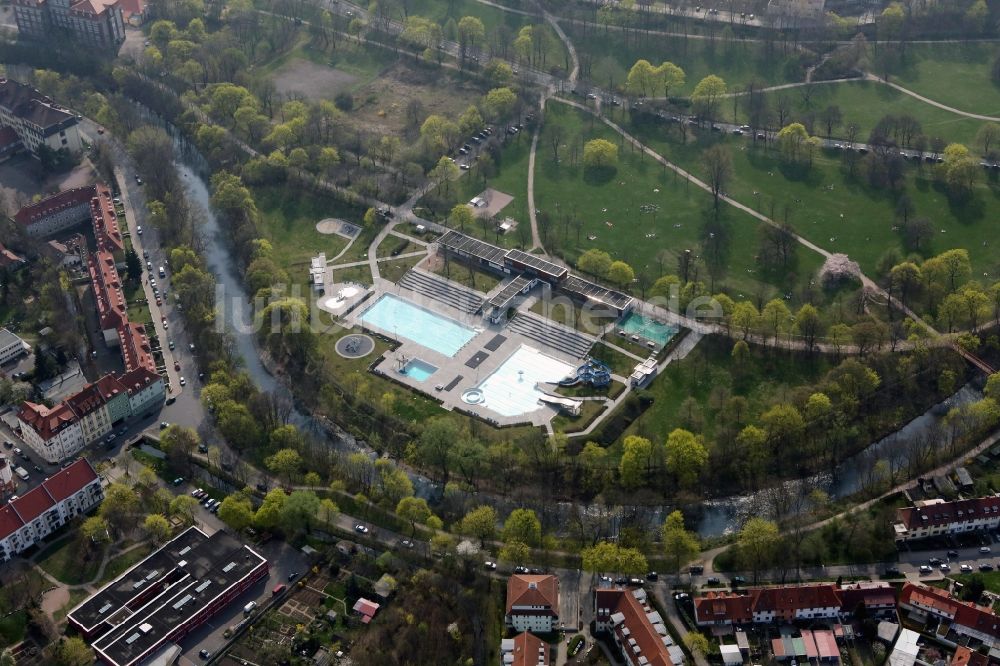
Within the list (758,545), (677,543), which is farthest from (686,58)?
(677,543)

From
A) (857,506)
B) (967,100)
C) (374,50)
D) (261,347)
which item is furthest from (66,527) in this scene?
(967,100)

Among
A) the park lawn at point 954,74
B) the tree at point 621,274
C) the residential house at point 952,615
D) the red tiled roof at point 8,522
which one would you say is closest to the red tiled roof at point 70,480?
the red tiled roof at point 8,522

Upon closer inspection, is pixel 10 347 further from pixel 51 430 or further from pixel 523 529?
pixel 523 529

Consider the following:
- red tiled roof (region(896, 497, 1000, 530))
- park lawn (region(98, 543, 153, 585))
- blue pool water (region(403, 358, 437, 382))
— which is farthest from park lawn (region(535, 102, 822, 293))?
park lawn (region(98, 543, 153, 585))

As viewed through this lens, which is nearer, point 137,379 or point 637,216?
point 137,379

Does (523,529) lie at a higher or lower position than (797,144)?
lower

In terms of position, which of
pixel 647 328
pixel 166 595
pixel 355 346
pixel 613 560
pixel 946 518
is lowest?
pixel 166 595

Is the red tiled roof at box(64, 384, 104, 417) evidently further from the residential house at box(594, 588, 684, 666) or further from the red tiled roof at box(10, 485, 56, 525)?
the residential house at box(594, 588, 684, 666)
